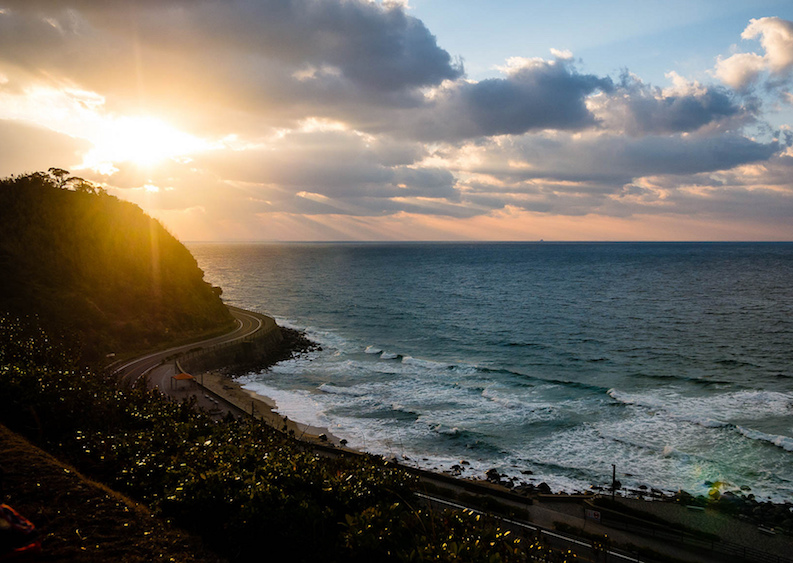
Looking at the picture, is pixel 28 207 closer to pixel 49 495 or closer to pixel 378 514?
pixel 49 495

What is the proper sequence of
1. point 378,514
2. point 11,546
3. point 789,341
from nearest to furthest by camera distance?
point 11,546, point 378,514, point 789,341

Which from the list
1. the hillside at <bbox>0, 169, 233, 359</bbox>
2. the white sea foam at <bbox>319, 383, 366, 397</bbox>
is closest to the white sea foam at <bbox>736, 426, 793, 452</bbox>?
the white sea foam at <bbox>319, 383, 366, 397</bbox>

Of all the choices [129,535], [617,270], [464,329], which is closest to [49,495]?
[129,535]

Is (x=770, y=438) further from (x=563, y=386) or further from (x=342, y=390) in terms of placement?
(x=342, y=390)

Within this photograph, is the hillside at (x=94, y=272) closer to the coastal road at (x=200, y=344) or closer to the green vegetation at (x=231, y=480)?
the coastal road at (x=200, y=344)

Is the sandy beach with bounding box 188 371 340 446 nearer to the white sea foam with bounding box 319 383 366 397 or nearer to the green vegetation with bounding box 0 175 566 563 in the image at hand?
the white sea foam with bounding box 319 383 366 397
